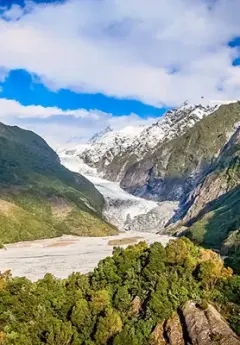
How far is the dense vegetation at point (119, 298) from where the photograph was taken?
32.5m

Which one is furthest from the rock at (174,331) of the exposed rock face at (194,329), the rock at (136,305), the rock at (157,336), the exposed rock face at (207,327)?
the rock at (136,305)

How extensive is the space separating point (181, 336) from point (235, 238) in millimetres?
107008

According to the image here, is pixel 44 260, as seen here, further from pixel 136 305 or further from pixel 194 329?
pixel 194 329

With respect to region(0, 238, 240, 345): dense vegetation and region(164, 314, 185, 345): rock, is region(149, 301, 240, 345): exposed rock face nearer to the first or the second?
region(164, 314, 185, 345): rock

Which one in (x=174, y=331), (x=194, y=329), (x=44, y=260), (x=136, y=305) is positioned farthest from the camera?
(x=44, y=260)

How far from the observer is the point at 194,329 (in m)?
30.6

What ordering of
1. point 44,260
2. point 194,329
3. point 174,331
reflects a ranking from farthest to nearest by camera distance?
point 44,260
point 174,331
point 194,329

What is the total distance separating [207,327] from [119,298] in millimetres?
7735

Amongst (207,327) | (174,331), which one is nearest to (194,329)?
(207,327)

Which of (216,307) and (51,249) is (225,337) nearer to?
(216,307)

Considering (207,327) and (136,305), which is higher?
(207,327)

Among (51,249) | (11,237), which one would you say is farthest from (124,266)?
(11,237)

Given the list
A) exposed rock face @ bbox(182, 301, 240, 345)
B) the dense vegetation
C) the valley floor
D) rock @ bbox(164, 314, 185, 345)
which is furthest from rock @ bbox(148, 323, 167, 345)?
the valley floor

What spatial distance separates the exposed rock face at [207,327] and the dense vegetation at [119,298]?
2.54 feet
